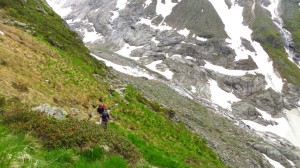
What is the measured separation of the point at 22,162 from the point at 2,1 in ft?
141

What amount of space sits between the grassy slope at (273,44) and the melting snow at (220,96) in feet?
114

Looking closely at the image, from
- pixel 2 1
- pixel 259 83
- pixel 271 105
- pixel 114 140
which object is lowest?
pixel 114 140

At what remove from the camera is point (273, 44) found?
486ft

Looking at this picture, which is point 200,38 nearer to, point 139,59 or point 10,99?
point 139,59

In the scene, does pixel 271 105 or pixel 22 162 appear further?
pixel 271 105

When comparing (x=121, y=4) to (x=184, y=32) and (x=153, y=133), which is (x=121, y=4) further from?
(x=153, y=133)

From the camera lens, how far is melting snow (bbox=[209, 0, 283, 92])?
12600 cm

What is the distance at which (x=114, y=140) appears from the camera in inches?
407

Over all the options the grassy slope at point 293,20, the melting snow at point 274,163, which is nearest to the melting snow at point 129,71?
the melting snow at point 274,163

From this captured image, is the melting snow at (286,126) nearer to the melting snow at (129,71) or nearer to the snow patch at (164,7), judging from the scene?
the melting snow at (129,71)

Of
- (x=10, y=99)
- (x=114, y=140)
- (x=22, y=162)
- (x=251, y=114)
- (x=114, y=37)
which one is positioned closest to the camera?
(x=22, y=162)

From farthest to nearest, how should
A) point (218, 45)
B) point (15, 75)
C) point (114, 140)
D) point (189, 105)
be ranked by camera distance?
point (218, 45) < point (189, 105) < point (15, 75) < point (114, 140)

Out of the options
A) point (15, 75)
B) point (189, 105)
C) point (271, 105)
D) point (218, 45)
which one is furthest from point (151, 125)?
point (218, 45)

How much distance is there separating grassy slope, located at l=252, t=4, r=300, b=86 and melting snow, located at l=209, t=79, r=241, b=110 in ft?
114
